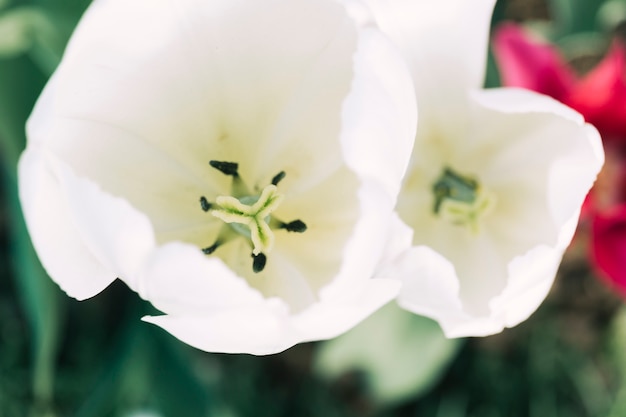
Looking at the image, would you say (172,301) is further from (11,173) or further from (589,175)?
(11,173)

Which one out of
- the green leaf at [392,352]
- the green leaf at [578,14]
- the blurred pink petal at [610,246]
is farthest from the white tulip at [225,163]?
the green leaf at [578,14]

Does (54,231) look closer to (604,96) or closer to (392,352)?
(604,96)

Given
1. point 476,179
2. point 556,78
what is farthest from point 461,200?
point 556,78

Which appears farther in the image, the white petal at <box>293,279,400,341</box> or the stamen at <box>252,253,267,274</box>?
the stamen at <box>252,253,267,274</box>

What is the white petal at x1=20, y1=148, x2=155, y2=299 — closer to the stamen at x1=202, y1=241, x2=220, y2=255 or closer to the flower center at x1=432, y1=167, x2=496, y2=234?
the stamen at x1=202, y1=241, x2=220, y2=255

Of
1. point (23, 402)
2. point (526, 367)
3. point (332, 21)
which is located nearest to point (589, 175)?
point (332, 21)

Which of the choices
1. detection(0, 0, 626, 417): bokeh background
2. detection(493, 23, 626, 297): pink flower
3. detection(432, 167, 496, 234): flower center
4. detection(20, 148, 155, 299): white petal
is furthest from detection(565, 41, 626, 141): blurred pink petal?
detection(20, 148, 155, 299): white petal

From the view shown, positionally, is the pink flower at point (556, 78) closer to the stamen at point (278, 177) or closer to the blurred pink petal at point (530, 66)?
the blurred pink petal at point (530, 66)
